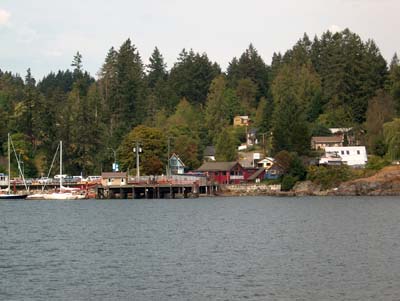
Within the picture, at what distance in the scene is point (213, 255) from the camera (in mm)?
46812

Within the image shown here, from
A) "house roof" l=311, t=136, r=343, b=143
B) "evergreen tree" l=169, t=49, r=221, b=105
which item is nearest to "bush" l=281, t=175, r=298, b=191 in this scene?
"house roof" l=311, t=136, r=343, b=143

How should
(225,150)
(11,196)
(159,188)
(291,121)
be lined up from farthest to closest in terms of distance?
(225,150), (291,121), (11,196), (159,188)

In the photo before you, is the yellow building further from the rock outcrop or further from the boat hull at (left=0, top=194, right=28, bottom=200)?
the boat hull at (left=0, top=194, right=28, bottom=200)

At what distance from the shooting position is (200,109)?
166375 millimetres

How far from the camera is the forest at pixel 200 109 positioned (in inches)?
5032

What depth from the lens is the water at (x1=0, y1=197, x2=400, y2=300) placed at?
3581 centimetres

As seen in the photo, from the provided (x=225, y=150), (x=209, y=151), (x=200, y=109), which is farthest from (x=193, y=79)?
(x=225, y=150)

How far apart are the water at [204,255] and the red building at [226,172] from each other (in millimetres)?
40531

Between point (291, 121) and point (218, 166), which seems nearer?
point (218, 166)

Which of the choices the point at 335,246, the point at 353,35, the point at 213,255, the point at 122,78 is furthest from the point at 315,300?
the point at 122,78

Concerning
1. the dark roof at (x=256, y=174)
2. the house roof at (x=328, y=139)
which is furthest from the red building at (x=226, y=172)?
the house roof at (x=328, y=139)

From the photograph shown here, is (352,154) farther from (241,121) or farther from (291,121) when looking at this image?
(241,121)

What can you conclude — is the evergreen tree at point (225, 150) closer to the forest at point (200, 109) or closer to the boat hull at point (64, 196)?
the forest at point (200, 109)

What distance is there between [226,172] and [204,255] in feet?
256
